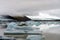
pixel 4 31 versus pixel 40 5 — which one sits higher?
pixel 40 5

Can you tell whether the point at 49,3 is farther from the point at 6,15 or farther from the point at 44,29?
the point at 6,15

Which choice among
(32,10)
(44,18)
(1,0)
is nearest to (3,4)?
(1,0)

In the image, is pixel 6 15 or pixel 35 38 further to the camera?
pixel 6 15

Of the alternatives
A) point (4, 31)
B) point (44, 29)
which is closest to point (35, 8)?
point (44, 29)

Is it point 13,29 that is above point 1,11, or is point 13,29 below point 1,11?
below

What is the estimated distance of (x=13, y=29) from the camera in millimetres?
725

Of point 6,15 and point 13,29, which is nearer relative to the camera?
point 13,29

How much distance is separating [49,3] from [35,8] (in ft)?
0.37

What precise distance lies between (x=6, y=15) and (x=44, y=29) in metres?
0.30

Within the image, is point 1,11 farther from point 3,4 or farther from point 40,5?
point 40,5

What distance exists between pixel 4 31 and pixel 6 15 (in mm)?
168

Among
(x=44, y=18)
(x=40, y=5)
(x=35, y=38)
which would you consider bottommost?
(x=35, y=38)

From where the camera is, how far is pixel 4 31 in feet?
2.33

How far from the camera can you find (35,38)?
667 millimetres
